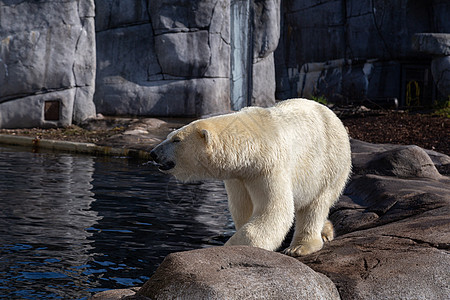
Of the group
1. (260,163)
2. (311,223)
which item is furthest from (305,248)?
(260,163)

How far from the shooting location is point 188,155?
3490mm

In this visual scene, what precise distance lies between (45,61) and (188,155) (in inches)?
406

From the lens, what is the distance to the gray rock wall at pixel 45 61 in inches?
501

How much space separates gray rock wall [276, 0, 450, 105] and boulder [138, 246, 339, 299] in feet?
48.5

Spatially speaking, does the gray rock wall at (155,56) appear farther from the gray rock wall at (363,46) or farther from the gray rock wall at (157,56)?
the gray rock wall at (363,46)

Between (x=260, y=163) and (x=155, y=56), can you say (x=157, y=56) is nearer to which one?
(x=155, y=56)

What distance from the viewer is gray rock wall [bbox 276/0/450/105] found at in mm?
18156

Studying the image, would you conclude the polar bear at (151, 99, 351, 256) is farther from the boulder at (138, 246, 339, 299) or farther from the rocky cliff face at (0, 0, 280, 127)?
the rocky cliff face at (0, 0, 280, 127)

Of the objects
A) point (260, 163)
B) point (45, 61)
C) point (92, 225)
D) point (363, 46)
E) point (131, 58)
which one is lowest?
point (92, 225)

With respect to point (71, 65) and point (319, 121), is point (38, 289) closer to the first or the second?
point (319, 121)

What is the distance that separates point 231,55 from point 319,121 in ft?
39.7

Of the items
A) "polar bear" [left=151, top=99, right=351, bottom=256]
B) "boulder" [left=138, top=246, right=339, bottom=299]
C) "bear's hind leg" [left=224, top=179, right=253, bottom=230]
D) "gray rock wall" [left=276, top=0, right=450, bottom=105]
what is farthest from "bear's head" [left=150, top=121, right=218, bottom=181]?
"gray rock wall" [left=276, top=0, right=450, bottom=105]

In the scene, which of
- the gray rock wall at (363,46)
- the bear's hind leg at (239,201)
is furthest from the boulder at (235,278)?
the gray rock wall at (363,46)

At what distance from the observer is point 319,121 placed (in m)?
4.08
